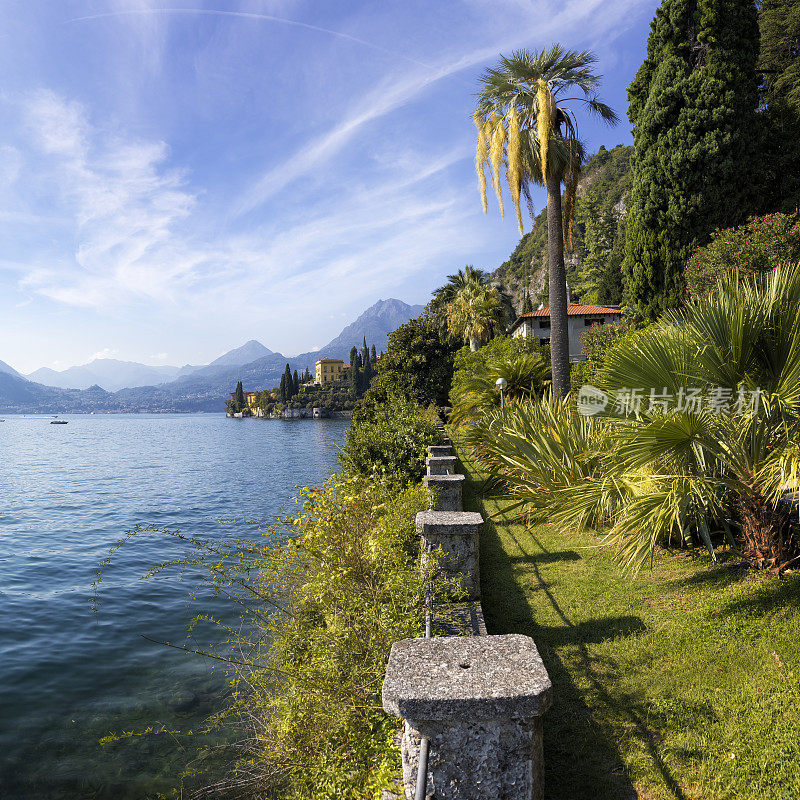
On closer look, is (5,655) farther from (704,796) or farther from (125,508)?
(125,508)

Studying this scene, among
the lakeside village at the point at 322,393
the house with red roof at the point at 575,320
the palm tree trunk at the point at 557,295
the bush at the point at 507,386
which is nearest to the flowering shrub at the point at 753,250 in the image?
the palm tree trunk at the point at 557,295

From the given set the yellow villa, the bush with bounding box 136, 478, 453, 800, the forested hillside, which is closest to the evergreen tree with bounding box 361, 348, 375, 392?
the forested hillside

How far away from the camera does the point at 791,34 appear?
86.3ft

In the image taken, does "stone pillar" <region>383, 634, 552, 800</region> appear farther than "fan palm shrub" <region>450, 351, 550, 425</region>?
No

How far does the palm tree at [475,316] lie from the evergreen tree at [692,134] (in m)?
13.7

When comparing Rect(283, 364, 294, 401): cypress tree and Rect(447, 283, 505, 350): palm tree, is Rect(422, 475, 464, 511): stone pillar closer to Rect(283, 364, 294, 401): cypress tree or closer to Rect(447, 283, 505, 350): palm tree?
Rect(447, 283, 505, 350): palm tree

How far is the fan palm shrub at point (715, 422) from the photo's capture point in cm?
427

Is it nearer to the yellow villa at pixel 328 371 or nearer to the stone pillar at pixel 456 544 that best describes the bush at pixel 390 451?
the stone pillar at pixel 456 544

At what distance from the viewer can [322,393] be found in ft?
367

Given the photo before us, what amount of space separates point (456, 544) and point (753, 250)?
1426 centimetres

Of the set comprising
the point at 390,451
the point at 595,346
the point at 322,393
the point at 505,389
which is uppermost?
the point at 595,346

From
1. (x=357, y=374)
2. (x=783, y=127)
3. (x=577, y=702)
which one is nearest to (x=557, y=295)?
(x=577, y=702)

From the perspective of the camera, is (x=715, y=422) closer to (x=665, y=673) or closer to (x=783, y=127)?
(x=665, y=673)

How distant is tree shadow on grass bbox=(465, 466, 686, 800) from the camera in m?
2.71
